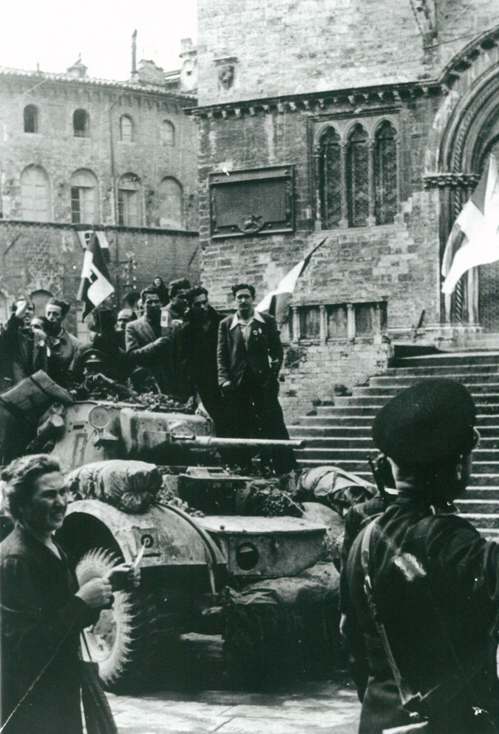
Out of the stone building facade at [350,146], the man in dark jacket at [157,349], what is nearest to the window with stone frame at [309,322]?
the stone building facade at [350,146]

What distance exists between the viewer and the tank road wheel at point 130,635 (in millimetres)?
8648

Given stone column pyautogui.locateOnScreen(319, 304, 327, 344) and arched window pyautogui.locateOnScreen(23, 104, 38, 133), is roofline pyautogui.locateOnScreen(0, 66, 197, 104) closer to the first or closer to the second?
arched window pyautogui.locateOnScreen(23, 104, 38, 133)

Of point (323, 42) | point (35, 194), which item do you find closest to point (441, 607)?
point (323, 42)

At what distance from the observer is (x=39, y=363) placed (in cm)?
1223

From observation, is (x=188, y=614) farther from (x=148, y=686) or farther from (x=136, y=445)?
(x=136, y=445)

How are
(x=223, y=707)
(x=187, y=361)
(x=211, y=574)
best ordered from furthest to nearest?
(x=187, y=361)
(x=211, y=574)
(x=223, y=707)

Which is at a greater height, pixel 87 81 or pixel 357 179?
pixel 87 81

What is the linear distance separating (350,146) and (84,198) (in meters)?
27.0

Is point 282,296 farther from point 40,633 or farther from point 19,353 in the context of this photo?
point 40,633

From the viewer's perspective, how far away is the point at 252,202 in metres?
26.5

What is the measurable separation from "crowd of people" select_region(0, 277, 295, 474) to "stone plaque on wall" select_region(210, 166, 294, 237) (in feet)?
43.8

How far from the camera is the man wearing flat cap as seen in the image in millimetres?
3506

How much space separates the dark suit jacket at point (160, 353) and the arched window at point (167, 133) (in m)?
40.0

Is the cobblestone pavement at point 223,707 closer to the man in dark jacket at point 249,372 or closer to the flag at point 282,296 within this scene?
the man in dark jacket at point 249,372
